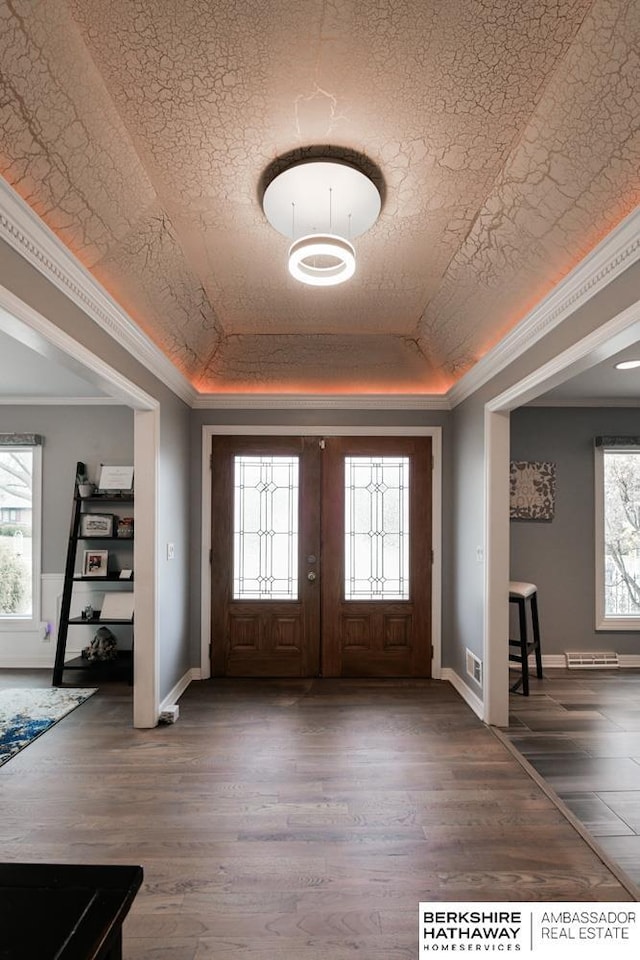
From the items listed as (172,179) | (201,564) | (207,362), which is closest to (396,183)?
(172,179)

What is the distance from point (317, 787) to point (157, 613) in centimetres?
160

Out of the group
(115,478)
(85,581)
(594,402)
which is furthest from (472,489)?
(85,581)

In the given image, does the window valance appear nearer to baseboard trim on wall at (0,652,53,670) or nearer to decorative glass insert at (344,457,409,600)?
baseboard trim on wall at (0,652,53,670)

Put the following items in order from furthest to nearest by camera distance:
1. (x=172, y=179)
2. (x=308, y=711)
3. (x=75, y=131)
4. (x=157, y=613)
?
(x=308, y=711) → (x=157, y=613) → (x=172, y=179) → (x=75, y=131)

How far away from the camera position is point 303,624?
4.80 m

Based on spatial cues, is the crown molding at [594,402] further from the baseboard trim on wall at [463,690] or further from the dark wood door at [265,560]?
the baseboard trim on wall at [463,690]

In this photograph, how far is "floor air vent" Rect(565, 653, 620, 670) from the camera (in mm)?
5084

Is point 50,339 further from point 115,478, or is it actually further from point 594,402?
point 594,402

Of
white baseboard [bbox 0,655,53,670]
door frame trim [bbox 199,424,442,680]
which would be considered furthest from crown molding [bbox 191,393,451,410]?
white baseboard [bbox 0,655,53,670]

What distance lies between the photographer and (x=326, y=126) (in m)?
2.11

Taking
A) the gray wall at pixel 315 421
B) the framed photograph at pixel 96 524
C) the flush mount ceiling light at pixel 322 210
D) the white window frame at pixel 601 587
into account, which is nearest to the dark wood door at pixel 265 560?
the gray wall at pixel 315 421

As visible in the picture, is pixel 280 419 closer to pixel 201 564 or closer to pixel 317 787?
pixel 201 564

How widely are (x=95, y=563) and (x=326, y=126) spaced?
4.21 metres

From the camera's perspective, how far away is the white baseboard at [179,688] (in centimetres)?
398
